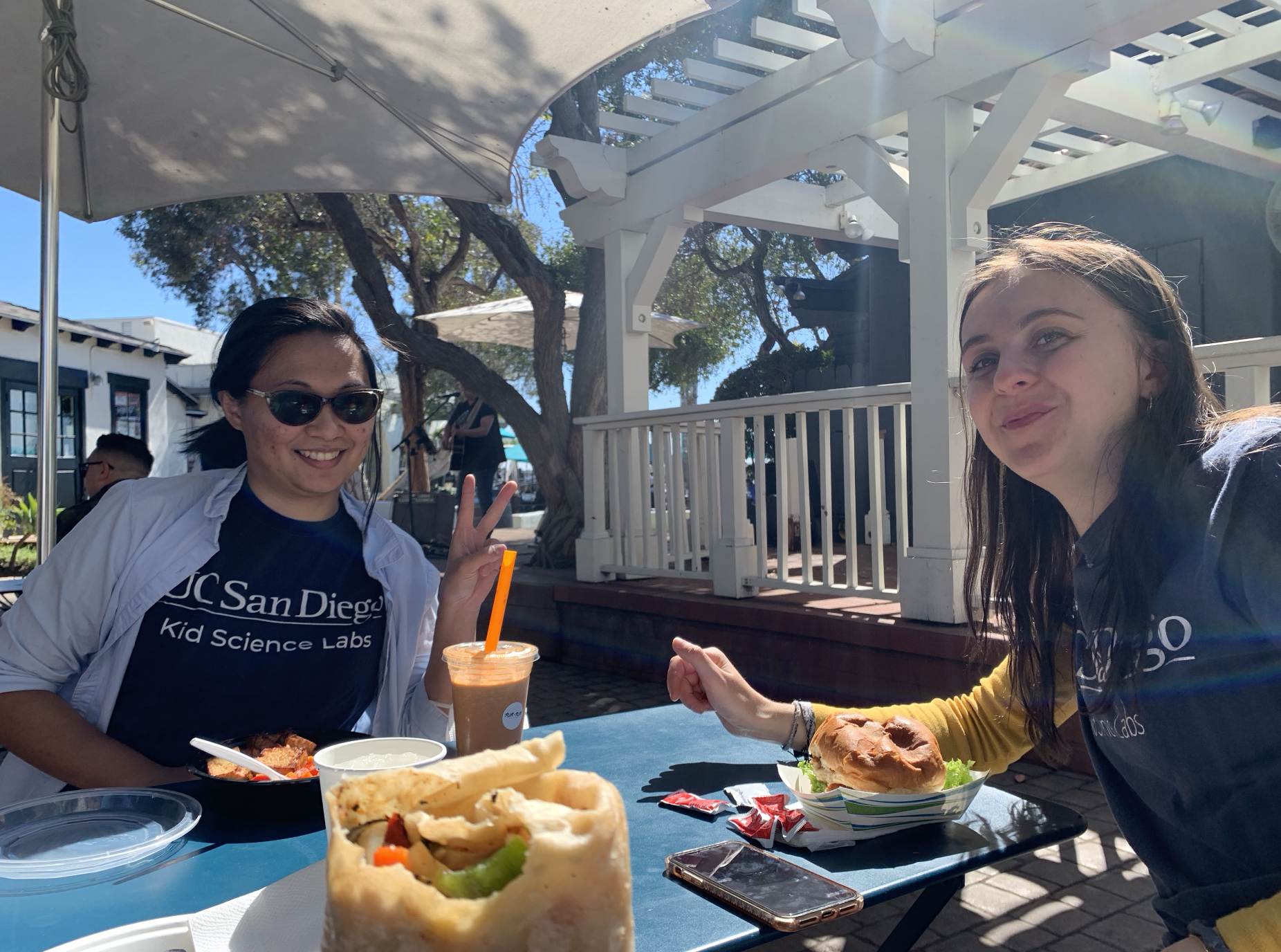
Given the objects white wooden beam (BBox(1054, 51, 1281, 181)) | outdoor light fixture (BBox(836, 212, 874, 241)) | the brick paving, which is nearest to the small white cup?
the brick paving

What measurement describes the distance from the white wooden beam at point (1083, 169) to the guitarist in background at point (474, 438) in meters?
5.59

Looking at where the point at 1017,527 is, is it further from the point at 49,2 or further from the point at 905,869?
the point at 49,2

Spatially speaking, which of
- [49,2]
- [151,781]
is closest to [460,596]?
[151,781]

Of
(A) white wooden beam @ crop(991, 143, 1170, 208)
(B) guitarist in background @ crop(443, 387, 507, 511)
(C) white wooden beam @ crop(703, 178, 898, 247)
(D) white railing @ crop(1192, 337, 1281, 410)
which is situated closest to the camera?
(D) white railing @ crop(1192, 337, 1281, 410)

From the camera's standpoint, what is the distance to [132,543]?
6.33 feet

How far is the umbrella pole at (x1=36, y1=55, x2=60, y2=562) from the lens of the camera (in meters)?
2.82

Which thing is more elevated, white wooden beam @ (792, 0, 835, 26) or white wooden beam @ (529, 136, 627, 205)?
white wooden beam @ (792, 0, 835, 26)

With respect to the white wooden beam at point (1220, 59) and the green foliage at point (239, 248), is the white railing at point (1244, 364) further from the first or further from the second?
the green foliage at point (239, 248)

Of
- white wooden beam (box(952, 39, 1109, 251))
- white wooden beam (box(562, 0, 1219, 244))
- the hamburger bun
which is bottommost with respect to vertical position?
the hamburger bun

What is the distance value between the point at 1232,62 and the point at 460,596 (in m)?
5.77

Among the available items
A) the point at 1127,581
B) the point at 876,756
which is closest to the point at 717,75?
the point at 1127,581

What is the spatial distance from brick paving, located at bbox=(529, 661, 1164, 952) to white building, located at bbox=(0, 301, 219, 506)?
14.4m

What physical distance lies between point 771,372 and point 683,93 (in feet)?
30.9

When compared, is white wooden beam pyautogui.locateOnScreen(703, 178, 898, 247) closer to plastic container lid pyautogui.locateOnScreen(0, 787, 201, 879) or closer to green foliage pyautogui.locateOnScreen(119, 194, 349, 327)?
plastic container lid pyautogui.locateOnScreen(0, 787, 201, 879)
